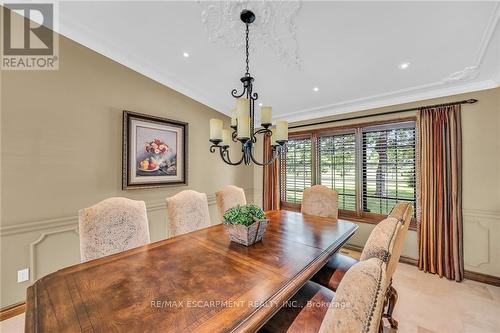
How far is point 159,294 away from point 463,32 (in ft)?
9.90

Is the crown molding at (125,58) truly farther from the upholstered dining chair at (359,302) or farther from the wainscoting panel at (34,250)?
the upholstered dining chair at (359,302)

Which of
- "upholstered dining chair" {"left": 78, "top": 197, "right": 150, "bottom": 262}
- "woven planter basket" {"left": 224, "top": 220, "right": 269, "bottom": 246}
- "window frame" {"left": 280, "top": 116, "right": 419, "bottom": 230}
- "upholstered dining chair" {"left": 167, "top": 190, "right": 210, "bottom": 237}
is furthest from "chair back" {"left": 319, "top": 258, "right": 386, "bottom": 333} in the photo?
"window frame" {"left": 280, "top": 116, "right": 419, "bottom": 230}

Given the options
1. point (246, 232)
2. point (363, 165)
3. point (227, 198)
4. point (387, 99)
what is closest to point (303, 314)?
point (246, 232)

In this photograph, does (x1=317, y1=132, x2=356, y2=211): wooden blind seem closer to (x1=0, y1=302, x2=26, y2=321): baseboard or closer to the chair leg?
the chair leg

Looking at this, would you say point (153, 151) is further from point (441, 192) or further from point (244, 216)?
point (441, 192)

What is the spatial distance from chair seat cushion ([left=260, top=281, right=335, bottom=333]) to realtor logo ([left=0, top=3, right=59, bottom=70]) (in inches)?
123

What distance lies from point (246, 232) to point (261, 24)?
1893 millimetres

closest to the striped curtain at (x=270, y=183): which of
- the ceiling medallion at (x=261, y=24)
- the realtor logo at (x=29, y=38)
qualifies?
the ceiling medallion at (x=261, y=24)

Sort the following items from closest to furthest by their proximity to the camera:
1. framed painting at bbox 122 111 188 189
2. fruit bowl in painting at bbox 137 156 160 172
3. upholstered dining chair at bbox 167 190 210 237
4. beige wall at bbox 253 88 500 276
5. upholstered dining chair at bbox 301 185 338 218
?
upholstered dining chair at bbox 167 190 210 237
beige wall at bbox 253 88 500 276
upholstered dining chair at bbox 301 185 338 218
framed painting at bbox 122 111 188 189
fruit bowl in painting at bbox 137 156 160 172

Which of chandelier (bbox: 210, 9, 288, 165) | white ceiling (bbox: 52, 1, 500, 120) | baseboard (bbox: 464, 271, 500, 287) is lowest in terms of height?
baseboard (bbox: 464, 271, 500, 287)

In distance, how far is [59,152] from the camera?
2311mm

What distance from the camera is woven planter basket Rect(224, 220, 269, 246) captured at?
1.54 meters

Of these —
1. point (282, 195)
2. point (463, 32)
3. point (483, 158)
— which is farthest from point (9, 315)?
point (483, 158)

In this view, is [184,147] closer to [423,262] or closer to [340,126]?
[340,126]
